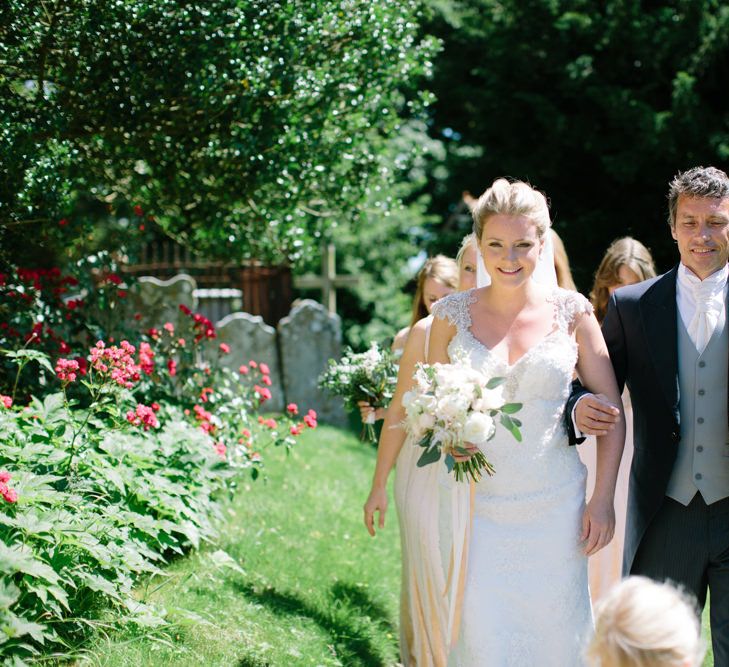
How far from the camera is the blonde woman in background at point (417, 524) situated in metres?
4.49

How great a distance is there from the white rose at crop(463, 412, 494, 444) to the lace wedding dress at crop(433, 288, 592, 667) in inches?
14.5

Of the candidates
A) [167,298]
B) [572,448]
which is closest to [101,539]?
[572,448]

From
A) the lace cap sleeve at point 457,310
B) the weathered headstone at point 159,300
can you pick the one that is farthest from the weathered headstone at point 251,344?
the lace cap sleeve at point 457,310

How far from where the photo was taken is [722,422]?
392 cm

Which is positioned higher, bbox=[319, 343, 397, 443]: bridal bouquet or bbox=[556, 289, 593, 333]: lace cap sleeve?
bbox=[556, 289, 593, 333]: lace cap sleeve

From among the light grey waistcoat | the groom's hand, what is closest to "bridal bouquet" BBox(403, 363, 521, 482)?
the groom's hand

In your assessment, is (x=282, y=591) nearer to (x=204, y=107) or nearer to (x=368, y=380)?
(x=368, y=380)

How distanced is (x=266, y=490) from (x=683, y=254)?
4866mm

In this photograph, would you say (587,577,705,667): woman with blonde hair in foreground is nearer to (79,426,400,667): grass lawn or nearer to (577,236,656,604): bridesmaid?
(79,426,400,667): grass lawn

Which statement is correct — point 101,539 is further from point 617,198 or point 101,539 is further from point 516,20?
point 516,20

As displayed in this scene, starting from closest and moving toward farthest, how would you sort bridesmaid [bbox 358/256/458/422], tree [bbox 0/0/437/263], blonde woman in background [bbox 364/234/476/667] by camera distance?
blonde woman in background [bbox 364/234/476/667], tree [bbox 0/0/437/263], bridesmaid [bbox 358/256/458/422]

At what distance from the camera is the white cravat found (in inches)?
157

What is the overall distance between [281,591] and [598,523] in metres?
2.62

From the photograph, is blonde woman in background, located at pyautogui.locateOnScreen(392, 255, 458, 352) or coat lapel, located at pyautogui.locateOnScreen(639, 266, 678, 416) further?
blonde woman in background, located at pyautogui.locateOnScreen(392, 255, 458, 352)
